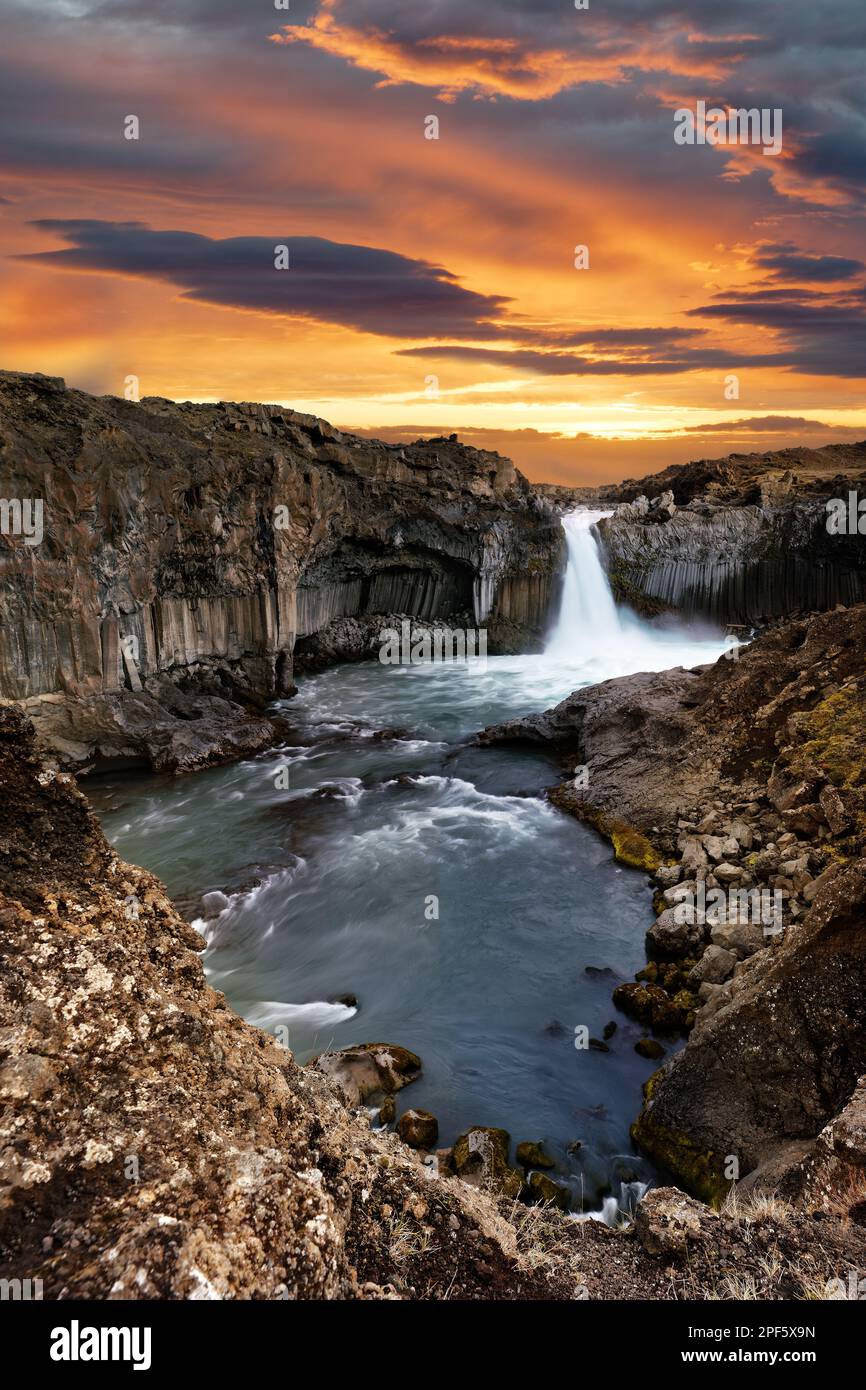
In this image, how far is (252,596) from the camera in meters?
27.3

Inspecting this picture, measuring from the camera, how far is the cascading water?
10.3 metres

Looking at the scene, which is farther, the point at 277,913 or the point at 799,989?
the point at 277,913

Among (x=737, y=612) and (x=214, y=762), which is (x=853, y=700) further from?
(x=737, y=612)

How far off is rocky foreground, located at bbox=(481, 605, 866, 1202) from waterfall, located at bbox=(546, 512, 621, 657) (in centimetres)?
1565

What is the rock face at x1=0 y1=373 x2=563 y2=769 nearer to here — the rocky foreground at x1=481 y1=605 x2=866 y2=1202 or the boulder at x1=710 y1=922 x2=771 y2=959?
the rocky foreground at x1=481 y1=605 x2=866 y2=1202

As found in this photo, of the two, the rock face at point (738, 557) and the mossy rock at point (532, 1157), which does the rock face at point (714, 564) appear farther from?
the mossy rock at point (532, 1157)

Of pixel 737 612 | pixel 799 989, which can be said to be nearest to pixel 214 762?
pixel 799 989

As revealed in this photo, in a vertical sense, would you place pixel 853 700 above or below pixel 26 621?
below

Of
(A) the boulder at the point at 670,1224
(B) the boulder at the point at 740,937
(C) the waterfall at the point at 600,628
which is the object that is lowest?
(B) the boulder at the point at 740,937

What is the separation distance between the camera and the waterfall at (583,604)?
3881 centimetres

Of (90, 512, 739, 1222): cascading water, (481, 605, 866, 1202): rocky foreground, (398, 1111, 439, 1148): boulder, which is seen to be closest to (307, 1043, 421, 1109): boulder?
(90, 512, 739, 1222): cascading water

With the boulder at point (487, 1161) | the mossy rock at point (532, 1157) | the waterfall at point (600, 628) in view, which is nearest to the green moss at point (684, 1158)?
the mossy rock at point (532, 1157)

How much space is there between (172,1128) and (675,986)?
9.84 meters

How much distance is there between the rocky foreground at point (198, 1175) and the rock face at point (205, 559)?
17.2 metres
